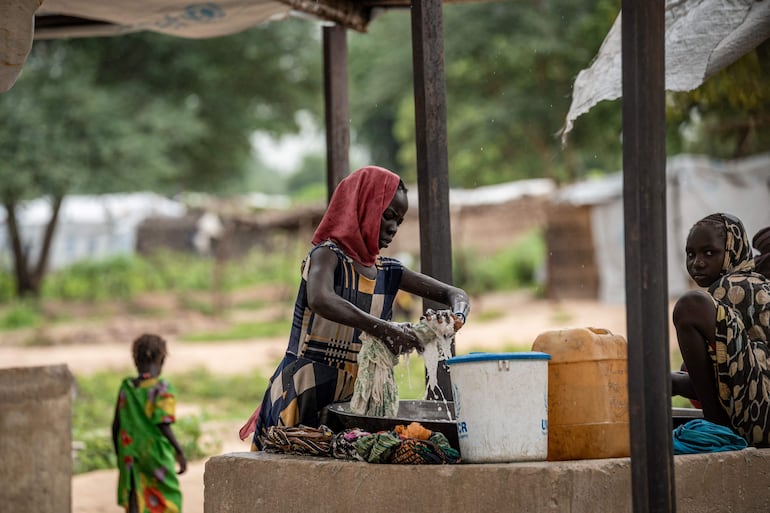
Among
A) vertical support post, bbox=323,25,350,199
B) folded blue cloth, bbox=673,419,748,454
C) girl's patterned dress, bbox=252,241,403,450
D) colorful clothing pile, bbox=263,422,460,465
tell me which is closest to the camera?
colorful clothing pile, bbox=263,422,460,465

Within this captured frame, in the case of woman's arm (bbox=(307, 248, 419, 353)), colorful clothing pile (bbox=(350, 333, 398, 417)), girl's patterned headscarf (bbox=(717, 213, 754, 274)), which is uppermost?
girl's patterned headscarf (bbox=(717, 213, 754, 274))

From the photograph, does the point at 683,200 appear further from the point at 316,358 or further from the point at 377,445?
the point at 377,445

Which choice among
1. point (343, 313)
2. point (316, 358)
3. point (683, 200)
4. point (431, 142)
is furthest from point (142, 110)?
point (343, 313)

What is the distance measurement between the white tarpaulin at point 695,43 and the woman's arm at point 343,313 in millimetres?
1895

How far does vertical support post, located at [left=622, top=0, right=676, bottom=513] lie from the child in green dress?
3.22 meters

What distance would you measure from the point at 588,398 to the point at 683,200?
16.5 m

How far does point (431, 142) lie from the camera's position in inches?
189

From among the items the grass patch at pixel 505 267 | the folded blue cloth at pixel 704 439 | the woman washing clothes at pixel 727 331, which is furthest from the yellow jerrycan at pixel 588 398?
the grass patch at pixel 505 267

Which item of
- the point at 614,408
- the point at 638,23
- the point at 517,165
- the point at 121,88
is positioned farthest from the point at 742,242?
the point at 517,165

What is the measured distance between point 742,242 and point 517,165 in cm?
2168

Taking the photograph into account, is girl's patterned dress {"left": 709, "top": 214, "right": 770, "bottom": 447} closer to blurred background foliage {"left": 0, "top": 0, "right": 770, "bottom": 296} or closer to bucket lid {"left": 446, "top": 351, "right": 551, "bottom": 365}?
bucket lid {"left": 446, "top": 351, "right": 551, "bottom": 365}

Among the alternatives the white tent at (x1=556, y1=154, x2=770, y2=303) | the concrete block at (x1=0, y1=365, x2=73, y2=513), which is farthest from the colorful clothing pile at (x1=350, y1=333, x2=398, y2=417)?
the white tent at (x1=556, y1=154, x2=770, y2=303)

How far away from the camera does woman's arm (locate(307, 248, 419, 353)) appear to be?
369 centimetres

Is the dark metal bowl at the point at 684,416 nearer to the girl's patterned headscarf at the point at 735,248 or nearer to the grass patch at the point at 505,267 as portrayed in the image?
the girl's patterned headscarf at the point at 735,248
